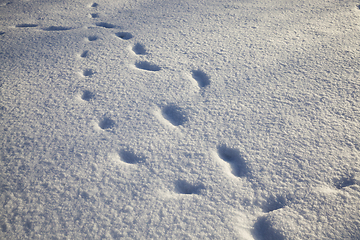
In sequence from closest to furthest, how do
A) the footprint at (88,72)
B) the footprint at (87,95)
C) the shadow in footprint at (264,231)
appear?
1. the shadow in footprint at (264,231)
2. the footprint at (87,95)
3. the footprint at (88,72)

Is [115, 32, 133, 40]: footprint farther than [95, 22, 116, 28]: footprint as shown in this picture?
No

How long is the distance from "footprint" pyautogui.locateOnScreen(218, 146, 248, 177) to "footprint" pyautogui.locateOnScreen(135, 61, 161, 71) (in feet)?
2.01

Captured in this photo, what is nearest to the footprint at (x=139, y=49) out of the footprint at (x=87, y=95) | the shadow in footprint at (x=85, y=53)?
the shadow in footprint at (x=85, y=53)

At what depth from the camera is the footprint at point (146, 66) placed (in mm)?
1338

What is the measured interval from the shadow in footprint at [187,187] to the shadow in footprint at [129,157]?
184 mm

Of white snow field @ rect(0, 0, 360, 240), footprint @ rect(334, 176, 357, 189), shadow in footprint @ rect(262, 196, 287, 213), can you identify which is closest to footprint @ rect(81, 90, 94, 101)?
white snow field @ rect(0, 0, 360, 240)

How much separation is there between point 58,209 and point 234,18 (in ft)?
5.03

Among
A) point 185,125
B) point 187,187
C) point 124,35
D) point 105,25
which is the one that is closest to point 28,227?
point 187,187

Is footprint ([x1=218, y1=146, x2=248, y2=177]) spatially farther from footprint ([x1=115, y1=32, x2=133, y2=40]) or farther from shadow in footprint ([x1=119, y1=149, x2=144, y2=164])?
footprint ([x1=115, y1=32, x2=133, y2=40])

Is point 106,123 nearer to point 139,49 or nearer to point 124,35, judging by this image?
point 139,49

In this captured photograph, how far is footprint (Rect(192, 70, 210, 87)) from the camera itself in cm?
125

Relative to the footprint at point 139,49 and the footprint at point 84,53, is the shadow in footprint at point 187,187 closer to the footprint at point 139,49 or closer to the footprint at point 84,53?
the footprint at point 139,49

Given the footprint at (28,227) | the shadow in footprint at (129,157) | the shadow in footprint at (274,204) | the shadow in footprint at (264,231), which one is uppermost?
the shadow in footprint at (274,204)

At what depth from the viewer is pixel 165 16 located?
1.73 metres
